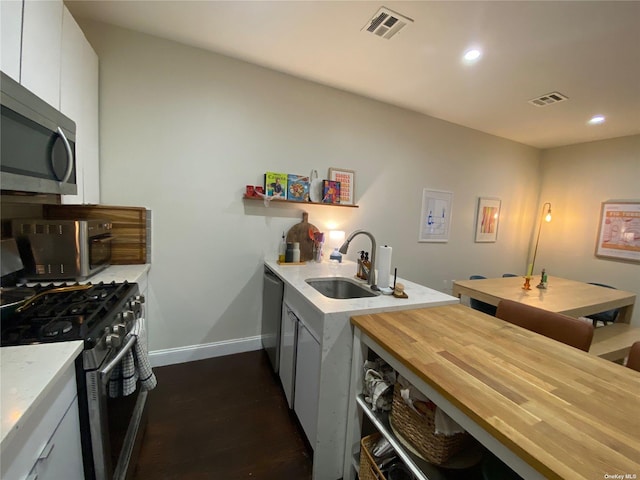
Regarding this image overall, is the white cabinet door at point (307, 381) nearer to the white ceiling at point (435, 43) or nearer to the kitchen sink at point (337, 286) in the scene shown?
the kitchen sink at point (337, 286)

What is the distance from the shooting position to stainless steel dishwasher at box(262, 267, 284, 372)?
76.8 inches

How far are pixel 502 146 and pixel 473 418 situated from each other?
4526mm

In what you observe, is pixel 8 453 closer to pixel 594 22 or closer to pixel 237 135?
pixel 237 135

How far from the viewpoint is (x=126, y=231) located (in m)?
1.92

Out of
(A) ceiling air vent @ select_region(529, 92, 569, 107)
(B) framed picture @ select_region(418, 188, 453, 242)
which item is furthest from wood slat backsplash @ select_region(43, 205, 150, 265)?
(A) ceiling air vent @ select_region(529, 92, 569, 107)

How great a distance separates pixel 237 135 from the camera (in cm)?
234

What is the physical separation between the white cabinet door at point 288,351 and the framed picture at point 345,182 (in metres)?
1.49

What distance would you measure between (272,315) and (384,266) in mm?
1028

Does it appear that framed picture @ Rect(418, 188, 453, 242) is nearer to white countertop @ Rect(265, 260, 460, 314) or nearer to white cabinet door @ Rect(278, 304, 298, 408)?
white countertop @ Rect(265, 260, 460, 314)

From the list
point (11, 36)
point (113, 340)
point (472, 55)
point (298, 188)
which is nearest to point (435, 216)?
point (472, 55)

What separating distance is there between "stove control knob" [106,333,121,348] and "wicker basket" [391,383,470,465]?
115 centimetres

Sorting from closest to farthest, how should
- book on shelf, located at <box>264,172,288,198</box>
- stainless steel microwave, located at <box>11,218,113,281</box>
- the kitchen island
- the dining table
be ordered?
the kitchen island, stainless steel microwave, located at <box>11,218,113,281</box>, the dining table, book on shelf, located at <box>264,172,288,198</box>

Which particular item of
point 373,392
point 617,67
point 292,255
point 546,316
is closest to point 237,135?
point 292,255

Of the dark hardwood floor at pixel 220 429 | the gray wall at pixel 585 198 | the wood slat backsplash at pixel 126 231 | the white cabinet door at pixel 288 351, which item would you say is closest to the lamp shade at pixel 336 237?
the white cabinet door at pixel 288 351
